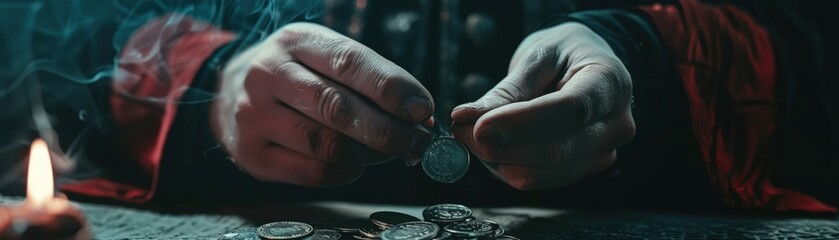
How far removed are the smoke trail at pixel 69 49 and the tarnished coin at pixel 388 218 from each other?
0.55 metres

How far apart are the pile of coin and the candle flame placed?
340 millimetres

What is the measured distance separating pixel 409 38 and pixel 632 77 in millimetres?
496

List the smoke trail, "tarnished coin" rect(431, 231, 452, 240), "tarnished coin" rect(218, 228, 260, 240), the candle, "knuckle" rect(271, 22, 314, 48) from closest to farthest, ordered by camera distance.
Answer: the candle
"tarnished coin" rect(431, 231, 452, 240)
"tarnished coin" rect(218, 228, 260, 240)
"knuckle" rect(271, 22, 314, 48)
the smoke trail

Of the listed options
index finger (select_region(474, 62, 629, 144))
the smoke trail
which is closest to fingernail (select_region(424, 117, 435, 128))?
index finger (select_region(474, 62, 629, 144))

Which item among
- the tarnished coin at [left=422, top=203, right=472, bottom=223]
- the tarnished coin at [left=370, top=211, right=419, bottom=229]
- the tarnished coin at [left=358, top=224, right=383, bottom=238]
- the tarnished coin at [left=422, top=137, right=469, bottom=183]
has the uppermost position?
the tarnished coin at [left=422, top=137, right=469, bottom=183]

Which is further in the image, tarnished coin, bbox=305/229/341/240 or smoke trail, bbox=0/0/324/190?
smoke trail, bbox=0/0/324/190

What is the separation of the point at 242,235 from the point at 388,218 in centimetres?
28

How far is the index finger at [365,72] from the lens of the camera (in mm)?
1290

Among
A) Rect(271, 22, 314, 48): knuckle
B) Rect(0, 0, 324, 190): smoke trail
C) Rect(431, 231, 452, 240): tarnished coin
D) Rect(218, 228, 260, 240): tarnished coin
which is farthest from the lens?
Rect(0, 0, 324, 190): smoke trail

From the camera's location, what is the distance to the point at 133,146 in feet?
5.89

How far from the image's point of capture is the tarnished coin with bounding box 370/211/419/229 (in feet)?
4.46

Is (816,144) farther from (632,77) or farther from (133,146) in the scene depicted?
(133,146)

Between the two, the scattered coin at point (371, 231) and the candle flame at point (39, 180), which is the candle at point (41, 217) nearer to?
the candle flame at point (39, 180)

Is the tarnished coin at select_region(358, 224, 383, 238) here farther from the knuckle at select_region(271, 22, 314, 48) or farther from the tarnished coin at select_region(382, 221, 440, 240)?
the knuckle at select_region(271, 22, 314, 48)
